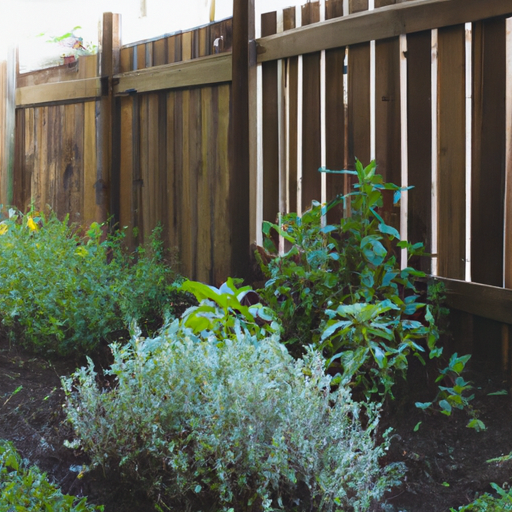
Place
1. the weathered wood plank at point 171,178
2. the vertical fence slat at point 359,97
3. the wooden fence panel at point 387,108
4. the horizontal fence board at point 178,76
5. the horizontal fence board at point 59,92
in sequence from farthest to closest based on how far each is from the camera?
the horizontal fence board at point 59,92 < the weathered wood plank at point 171,178 < the horizontal fence board at point 178,76 < the vertical fence slat at point 359,97 < the wooden fence panel at point 387,108

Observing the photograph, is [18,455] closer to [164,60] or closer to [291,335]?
[291,335]

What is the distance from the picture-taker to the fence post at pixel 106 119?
16.6ft

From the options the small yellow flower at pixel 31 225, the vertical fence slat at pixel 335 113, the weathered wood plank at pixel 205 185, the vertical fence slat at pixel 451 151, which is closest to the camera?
the vertical fence slat at pixel 451 151

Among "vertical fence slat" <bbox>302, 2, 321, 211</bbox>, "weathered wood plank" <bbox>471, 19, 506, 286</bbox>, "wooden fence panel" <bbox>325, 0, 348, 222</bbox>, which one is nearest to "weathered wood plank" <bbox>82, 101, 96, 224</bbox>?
"vertical fence slat" <bbox>302, 2, 321, 211</bbox>

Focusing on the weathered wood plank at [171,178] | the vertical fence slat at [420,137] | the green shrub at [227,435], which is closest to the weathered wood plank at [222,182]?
the weathered wood plank at [171,178]

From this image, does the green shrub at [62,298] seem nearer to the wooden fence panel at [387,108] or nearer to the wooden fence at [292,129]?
the wooden fence at [292,129]

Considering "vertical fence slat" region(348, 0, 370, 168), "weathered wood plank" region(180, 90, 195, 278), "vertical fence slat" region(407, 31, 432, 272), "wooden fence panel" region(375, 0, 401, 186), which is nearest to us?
"vertical fence slat" region(407, 31, 432, 272)

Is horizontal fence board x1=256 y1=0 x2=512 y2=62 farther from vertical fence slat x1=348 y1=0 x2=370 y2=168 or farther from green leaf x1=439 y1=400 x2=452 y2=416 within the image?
green leaf x1=439 y1=400 x2=452 y2=416

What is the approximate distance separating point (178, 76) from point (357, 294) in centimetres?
241

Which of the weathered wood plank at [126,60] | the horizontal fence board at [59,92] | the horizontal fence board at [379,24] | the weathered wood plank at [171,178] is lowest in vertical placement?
the weathered wood plank at [171,178]

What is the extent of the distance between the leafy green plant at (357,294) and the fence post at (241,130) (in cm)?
90

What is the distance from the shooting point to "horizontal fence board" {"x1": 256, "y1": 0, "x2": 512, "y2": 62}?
109 inches

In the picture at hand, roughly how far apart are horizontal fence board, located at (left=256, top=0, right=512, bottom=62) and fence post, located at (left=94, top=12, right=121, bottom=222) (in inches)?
66.7

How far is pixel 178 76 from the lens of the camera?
14.6 feet
